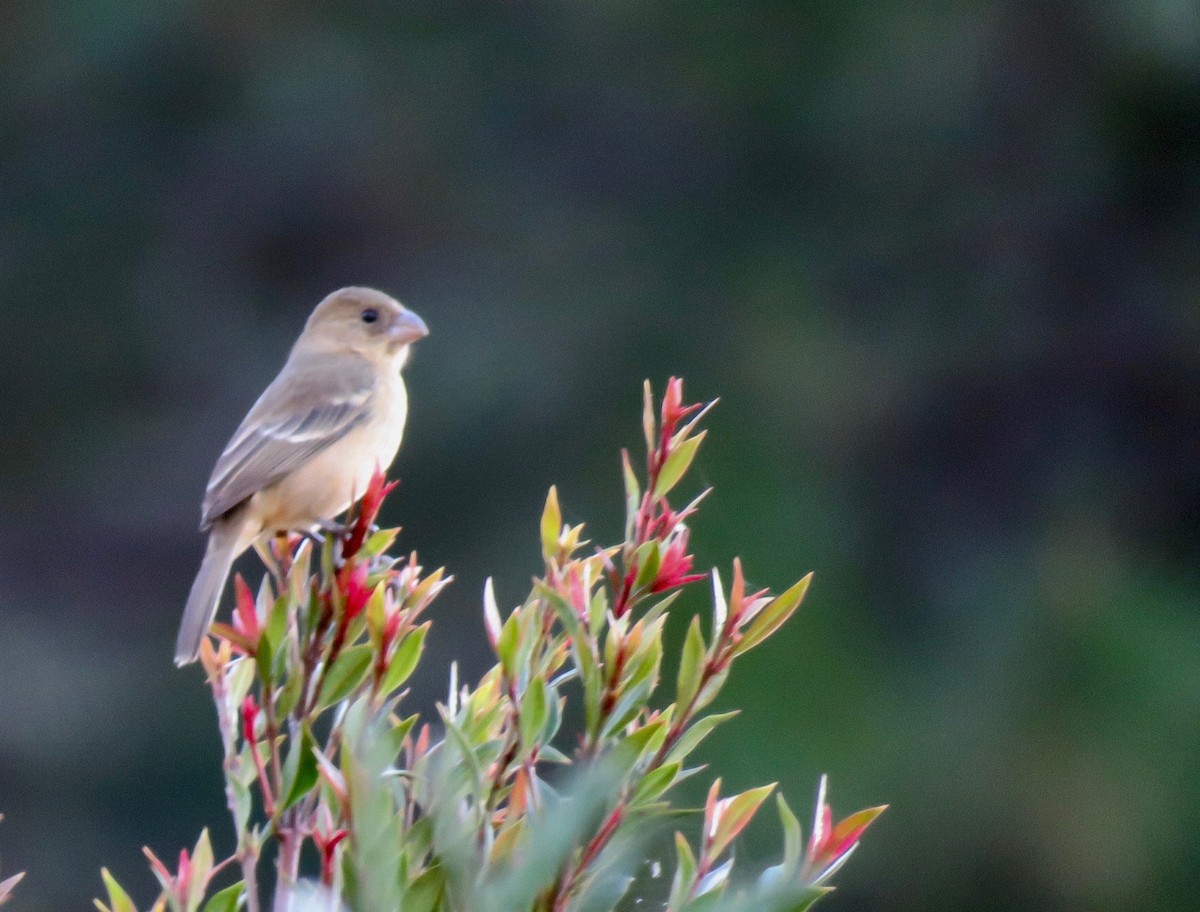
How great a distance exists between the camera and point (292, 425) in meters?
4.39

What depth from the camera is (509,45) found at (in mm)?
11289

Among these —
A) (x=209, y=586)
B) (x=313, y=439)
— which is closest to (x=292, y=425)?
(x=313, y=439)

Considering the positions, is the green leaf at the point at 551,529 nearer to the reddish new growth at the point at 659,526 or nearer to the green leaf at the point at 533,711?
the reddish new growth at the point at 659,526

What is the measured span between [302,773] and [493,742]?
0.66ft

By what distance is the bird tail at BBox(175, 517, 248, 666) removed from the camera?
3555mm

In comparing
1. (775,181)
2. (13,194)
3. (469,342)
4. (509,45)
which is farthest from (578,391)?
(13,194)

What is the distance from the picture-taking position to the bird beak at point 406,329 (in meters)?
4.89

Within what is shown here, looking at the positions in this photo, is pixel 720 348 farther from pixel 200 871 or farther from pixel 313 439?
pixel 200 871

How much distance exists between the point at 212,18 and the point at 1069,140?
5.09 metres

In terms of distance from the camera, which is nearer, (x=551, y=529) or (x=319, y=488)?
(x=551, y=529)

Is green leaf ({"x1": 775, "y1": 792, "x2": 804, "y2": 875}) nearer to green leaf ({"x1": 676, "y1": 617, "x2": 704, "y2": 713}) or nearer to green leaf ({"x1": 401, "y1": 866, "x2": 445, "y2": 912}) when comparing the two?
green leaf ({"x1": 676, "y1": 617, "x2": 704, "y2": 713})

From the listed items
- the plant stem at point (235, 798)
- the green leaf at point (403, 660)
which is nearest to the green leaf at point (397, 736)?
the green leaf at point (403, 660)

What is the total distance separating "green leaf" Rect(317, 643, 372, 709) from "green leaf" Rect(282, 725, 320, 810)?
0.40ft

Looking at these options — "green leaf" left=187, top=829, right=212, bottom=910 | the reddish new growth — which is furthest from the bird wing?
the reddish new growth
